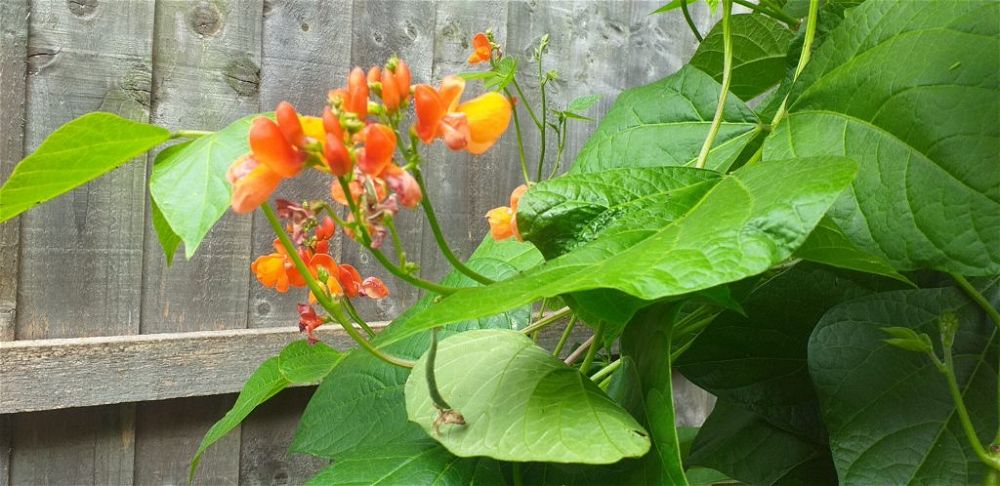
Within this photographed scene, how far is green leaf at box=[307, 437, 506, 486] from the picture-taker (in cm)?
39

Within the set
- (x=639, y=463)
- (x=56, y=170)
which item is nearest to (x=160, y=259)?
(x=56, y=170)

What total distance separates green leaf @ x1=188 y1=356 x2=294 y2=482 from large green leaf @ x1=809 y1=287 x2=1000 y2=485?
1.17 feet

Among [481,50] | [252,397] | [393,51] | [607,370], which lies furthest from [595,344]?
[393,51]

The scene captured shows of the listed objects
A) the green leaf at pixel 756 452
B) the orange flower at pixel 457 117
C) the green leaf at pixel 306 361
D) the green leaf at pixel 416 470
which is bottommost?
the green leaf at pixel 756 452

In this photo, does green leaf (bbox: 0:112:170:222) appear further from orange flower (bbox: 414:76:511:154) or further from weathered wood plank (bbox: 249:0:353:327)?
weathered wood plank (bbox: 249:0:353:327)

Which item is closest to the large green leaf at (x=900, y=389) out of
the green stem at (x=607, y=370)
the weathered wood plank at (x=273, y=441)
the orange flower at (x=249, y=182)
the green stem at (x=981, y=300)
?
the green stem at (x=981, y=300)

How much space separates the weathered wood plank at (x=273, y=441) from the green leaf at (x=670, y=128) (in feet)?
3.17

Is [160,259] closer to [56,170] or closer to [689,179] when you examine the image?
[56,170]

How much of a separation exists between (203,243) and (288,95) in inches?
11.6

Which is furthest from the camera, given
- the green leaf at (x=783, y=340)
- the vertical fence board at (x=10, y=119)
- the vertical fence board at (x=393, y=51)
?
the vertical fence board at (x=393, y=51)

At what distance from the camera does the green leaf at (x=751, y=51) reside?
608 millimetres

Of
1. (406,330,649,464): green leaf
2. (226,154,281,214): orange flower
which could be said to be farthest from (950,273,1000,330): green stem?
(226,154,281,214): orange flower

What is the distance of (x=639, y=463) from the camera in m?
0.35

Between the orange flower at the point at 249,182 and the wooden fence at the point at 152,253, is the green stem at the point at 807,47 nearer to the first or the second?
the orange flower at the point at 249,182
